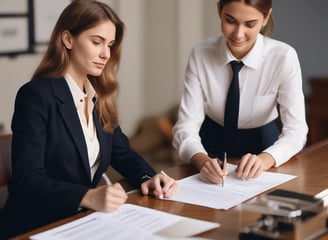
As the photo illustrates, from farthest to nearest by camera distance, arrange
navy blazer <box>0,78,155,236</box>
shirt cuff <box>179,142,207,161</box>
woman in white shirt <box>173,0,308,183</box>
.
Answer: woman in white shirt <box>173,0,308,183</box>
shirt cuff <box>179,142,207,161</box>
navy blazer <box>0,78,155,236</box>

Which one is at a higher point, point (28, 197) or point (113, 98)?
point (113, 98)

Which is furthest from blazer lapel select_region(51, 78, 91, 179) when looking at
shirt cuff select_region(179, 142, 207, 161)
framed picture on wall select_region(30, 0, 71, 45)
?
framed picture on wall select_region(30, 0, 71, 45)

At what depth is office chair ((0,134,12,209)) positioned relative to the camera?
81.6 inches

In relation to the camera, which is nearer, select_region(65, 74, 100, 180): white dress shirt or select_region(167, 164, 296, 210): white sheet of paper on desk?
select_region(167, 164, 296, 210): white sheet of paper on desk

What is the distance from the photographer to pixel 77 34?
206 centimetres

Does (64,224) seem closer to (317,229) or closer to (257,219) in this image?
(257,219)

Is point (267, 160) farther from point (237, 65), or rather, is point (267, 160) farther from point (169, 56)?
point (169, 56)

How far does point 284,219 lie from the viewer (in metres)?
1.51

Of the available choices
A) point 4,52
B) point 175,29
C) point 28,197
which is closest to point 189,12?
point 175,29

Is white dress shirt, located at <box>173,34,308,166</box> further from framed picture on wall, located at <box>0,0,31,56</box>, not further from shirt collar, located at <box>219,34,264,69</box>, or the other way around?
framed picture on wall, located at <box>0,0,31,56</box>

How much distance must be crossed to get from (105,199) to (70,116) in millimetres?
410

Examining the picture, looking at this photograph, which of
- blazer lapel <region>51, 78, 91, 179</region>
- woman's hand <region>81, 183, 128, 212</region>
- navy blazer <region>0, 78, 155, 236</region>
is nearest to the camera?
woman's hand <region>81, 183, 128, 212</region>

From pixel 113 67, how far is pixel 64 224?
30.3 inches

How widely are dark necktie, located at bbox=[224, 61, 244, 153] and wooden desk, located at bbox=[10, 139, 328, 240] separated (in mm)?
241
